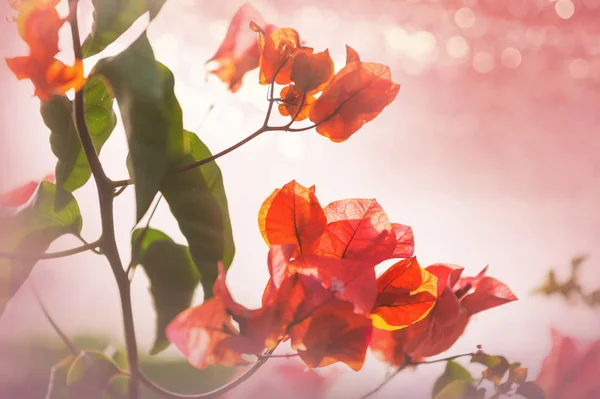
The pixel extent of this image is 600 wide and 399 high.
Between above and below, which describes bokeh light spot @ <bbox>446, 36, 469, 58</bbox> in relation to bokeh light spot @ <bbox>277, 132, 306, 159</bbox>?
above

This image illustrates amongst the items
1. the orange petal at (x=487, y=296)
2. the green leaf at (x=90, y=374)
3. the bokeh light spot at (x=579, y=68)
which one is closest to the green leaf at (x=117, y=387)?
the green leaf at (x=90, y=374)

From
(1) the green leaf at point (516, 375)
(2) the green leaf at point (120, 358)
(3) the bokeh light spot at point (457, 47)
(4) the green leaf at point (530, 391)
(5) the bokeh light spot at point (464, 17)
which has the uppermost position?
(5) the bokeh light spot at point (464, 17)

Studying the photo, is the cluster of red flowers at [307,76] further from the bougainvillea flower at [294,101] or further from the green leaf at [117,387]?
the green leaf at [117,387]

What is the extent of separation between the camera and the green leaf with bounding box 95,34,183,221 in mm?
301

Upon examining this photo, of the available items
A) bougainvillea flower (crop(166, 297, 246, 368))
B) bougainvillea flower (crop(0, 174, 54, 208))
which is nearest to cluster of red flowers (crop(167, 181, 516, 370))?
bougainvillea flower (crop(166, 297, 246, 368))

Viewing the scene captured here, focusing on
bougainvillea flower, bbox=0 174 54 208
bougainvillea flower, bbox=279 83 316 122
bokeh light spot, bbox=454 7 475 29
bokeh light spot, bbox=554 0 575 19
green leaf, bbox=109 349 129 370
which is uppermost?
bokeh light spot, bbox=554 0 575 19

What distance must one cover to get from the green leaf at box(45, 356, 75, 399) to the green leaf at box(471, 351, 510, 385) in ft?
0.82

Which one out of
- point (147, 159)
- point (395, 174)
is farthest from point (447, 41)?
point (147, 159)

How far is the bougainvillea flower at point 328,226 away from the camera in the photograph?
0.32 metres

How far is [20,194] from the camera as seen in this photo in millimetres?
323

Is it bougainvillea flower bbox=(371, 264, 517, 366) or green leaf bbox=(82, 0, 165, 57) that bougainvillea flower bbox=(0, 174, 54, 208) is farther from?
bougainvillea flower bbox=(371, 264, 517, 366)

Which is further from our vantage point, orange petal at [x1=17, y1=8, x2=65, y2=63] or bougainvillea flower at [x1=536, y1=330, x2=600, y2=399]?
bougainvillea flower at [x1=536, y1=330, x2=600, y2=399]

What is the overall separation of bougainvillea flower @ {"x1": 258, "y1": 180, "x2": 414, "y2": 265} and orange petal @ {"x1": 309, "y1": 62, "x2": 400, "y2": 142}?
38 mm

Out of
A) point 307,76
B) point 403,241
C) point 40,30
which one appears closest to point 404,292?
point 403,241
